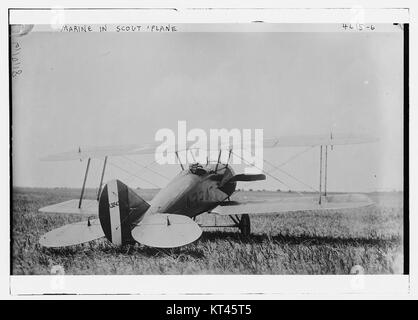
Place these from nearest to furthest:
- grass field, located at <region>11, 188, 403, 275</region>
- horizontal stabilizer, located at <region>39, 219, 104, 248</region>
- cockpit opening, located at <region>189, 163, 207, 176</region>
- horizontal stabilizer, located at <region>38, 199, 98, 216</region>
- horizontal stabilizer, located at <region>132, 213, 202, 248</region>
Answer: horizontal stabilizer, located at <region>132, 213, 202, 248</region>, horizontal stabilizer, located at <region>39, 219, 104, 248</region>, grass field, located at <region>11, 188, 403, 275</region>, horizontal stabilizer, located at <region>38, 199, 98, 216</region>, cockpit opening, located at <region>189, 163, 207, 176</region>

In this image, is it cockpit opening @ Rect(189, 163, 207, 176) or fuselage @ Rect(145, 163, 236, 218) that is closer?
fuselage @ Rect(145, 163, 236, 218)

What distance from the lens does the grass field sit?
224 inches

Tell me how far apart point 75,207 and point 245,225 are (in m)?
1.71

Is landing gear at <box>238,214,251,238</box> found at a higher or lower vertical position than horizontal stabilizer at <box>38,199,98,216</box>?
lower

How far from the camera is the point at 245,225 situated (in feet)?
19.9

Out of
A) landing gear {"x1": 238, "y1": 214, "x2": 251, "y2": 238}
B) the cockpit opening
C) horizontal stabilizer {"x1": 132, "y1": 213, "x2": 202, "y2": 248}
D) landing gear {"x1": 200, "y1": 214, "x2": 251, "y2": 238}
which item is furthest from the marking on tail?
landing gear {"x1": 238, "y1": 214, "x2": 251, "y2": 238}

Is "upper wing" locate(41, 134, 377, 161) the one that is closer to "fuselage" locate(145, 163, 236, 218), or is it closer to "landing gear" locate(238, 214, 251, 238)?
"fuselage" locate(145, 163, 236, 218)

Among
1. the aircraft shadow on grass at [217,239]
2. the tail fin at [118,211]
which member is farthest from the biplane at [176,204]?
the aircraft shadow on grass at [217,239]

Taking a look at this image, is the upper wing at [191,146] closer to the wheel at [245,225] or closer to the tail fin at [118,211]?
the tail fin at [118,211]

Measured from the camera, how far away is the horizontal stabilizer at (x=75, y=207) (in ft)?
19.1

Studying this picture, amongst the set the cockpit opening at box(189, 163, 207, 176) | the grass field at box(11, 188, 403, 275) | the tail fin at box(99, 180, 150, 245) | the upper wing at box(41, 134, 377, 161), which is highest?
the upper wing at box(41, 134, 377, 161)

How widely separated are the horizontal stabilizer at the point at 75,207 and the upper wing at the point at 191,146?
457mm
